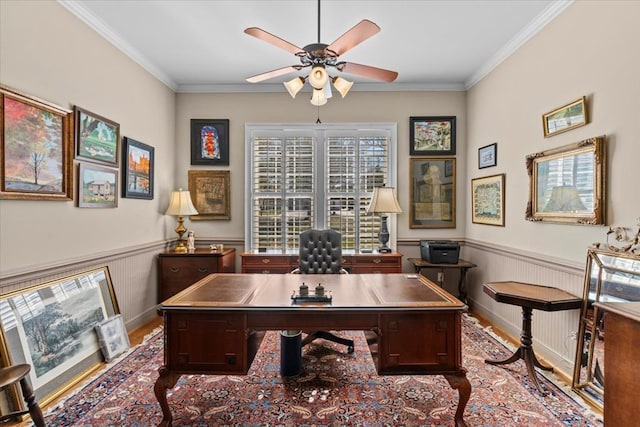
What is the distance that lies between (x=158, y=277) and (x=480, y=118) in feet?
14.5

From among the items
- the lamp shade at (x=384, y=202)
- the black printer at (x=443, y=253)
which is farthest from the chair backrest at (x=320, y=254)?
the black printer at (x=443, y=253)

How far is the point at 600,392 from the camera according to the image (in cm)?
216

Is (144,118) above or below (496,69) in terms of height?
below

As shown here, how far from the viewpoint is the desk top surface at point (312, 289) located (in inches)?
77.0

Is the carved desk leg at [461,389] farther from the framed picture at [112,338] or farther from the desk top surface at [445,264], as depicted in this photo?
the framed picture at [112,338]

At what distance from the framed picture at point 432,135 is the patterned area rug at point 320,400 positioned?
8.91 feet

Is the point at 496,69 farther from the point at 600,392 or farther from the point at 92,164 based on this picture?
the point at 92,164

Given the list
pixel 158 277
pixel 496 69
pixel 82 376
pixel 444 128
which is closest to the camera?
pixel 82 376

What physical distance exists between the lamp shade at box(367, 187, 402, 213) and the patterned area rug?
175cm

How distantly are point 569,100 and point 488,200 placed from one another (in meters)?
1.48

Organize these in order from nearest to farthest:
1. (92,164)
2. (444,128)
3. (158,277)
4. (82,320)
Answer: (82,320) < (92,164) < (158,277) < (444,128)

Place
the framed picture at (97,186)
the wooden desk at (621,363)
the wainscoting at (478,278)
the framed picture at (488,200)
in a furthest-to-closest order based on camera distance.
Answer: the framed picture at (488,200), the framed picture at (97,186), the wainscoting at (478,278), the wooden desk at (621,363)

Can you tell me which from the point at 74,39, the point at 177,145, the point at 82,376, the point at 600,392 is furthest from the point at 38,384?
the point at 600,392

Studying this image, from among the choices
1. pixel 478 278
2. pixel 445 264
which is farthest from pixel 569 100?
pixel 478 278
